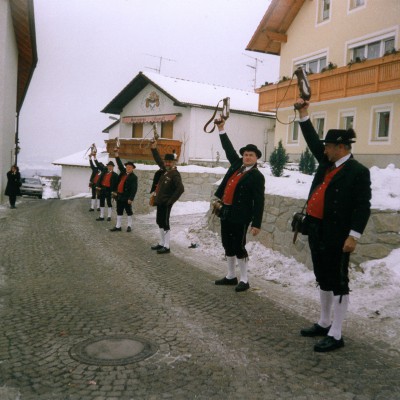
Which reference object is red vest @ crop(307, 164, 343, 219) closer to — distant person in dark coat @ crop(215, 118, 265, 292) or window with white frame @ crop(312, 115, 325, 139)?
distant person in dark coat @ crop(215, 118, 265, 292)

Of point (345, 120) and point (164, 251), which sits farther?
point (345, 120)

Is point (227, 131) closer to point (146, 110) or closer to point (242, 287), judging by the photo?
point (146, 110)

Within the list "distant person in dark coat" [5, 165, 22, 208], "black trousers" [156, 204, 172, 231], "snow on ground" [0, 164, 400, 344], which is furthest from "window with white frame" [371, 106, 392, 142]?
"distant person in dark coat" [5, 165, 22, 208]

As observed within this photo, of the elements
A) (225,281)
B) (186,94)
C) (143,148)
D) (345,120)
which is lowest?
(225,281)

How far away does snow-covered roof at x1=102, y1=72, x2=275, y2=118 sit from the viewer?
26848mm

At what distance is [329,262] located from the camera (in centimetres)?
400

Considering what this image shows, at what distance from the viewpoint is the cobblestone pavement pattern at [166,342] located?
10.3 feet

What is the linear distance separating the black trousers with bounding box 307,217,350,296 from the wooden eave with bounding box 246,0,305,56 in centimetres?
1993

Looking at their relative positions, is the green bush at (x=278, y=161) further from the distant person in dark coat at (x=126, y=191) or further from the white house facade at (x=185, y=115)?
the white house facade at (x=185, y=115)

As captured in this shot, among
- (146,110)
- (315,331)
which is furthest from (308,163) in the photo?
(146,110)

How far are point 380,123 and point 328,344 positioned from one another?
1612 cm

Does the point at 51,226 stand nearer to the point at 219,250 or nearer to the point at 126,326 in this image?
the point at 219,250

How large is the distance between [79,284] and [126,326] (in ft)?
6.23

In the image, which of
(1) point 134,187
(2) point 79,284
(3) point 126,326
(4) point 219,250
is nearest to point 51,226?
(1) point 134,187
